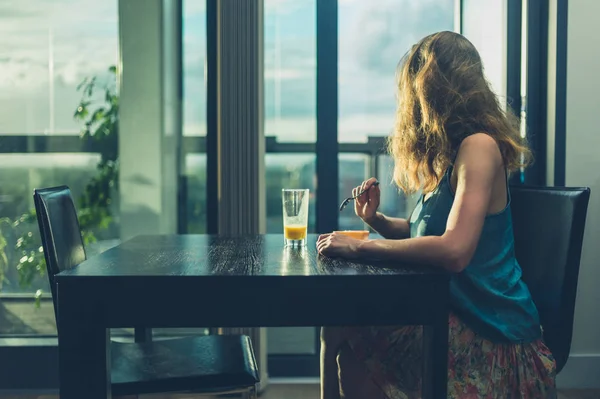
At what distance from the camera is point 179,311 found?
4.34 feet

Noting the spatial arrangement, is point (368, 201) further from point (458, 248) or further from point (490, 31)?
point (490, 31)

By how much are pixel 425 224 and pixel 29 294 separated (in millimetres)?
1959

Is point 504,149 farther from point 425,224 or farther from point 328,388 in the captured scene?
point 328,388

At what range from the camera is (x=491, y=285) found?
165 cm

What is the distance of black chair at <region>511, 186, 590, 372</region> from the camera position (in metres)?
1.70

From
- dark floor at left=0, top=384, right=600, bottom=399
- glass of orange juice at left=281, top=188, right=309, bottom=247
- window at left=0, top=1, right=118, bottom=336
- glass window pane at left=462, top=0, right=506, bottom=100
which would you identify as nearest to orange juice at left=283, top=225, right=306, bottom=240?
glass of orange juice at left=281, top=188, right=309, bottom=247

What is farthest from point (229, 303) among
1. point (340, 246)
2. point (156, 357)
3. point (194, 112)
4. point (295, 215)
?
point (194, 112)

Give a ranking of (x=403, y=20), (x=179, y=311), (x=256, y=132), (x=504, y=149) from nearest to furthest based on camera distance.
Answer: (x=179, y=311) → (x=504, y=149) → (x=256, y=132) → (x=403, y=20)

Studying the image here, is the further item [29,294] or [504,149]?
[29,294]

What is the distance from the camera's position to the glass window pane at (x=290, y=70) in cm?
305

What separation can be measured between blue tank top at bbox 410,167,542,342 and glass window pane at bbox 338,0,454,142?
4.75ft

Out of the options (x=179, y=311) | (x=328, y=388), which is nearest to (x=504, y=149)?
(x=328, y=388)

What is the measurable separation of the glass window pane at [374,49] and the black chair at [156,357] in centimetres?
148

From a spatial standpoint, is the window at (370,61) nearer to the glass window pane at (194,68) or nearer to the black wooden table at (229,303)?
the glass window pane at (194,68)
